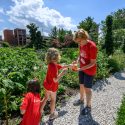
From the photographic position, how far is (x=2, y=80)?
185 inches

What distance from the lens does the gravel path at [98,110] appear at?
5.89 m

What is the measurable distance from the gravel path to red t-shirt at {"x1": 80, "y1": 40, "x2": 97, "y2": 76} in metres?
0.89

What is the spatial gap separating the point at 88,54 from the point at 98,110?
1.33 m

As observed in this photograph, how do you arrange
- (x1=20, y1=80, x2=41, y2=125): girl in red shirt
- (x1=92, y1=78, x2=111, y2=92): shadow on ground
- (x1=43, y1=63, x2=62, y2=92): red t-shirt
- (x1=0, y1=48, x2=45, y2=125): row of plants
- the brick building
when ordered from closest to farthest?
(x1=20, y1=80, x2=41, y2=125): girl in red shirt
(x1=0, y1=48, x2=45, y2=125): row of plants
(x1=43, y1=63, x2=62, y2=92): red t-shirt
(x1=92, y1=78, x2=111, y2=92): shadow on ground
the brick building

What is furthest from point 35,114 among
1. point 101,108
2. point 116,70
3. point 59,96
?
point 116,70

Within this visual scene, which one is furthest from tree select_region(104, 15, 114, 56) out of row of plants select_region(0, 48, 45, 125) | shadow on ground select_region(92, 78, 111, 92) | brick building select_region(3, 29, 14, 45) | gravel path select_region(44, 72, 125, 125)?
brick building select_region(3, 29, 14, 45)

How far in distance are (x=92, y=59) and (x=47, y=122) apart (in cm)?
144

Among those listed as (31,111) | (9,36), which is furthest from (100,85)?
(9,36)

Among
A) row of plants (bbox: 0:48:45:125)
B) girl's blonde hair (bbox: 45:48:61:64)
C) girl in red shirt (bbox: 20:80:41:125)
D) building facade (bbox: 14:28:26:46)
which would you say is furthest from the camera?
building facade (bbox: 14:28:26:46)

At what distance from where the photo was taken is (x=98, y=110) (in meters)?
6.61

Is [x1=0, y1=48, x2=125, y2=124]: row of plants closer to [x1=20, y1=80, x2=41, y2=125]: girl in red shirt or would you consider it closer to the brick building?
[x1=20, y1=80, x2=41, y2=125]: girl in red shirt

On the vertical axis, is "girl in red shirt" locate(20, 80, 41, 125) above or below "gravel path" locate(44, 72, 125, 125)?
above

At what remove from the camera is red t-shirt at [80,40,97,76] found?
586cm

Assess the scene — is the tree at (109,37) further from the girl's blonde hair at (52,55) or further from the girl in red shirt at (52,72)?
the girl's blonde hair at (52,55)
